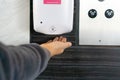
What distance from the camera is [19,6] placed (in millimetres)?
782

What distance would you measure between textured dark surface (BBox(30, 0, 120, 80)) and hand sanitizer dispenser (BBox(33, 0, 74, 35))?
32 mm

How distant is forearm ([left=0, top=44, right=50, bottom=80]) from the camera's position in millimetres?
405

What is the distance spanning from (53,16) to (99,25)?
155mm

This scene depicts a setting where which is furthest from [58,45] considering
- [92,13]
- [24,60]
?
[24,60]

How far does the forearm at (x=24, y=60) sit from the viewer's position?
405 mm

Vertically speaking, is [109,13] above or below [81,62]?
above

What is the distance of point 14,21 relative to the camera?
79cm

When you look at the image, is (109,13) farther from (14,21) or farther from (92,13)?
(14,21)

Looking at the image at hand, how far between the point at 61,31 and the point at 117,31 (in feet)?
0.61

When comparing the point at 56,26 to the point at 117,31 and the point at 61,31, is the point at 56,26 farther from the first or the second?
the point at 117,31

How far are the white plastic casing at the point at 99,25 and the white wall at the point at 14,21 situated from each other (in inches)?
7.1

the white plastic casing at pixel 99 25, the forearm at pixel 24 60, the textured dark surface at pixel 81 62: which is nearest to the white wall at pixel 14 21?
the textured dark surface at pixel 81 62

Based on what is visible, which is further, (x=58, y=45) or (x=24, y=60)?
(x=58, y=45)

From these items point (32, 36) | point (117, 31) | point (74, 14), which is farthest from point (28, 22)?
point (117, 31)
